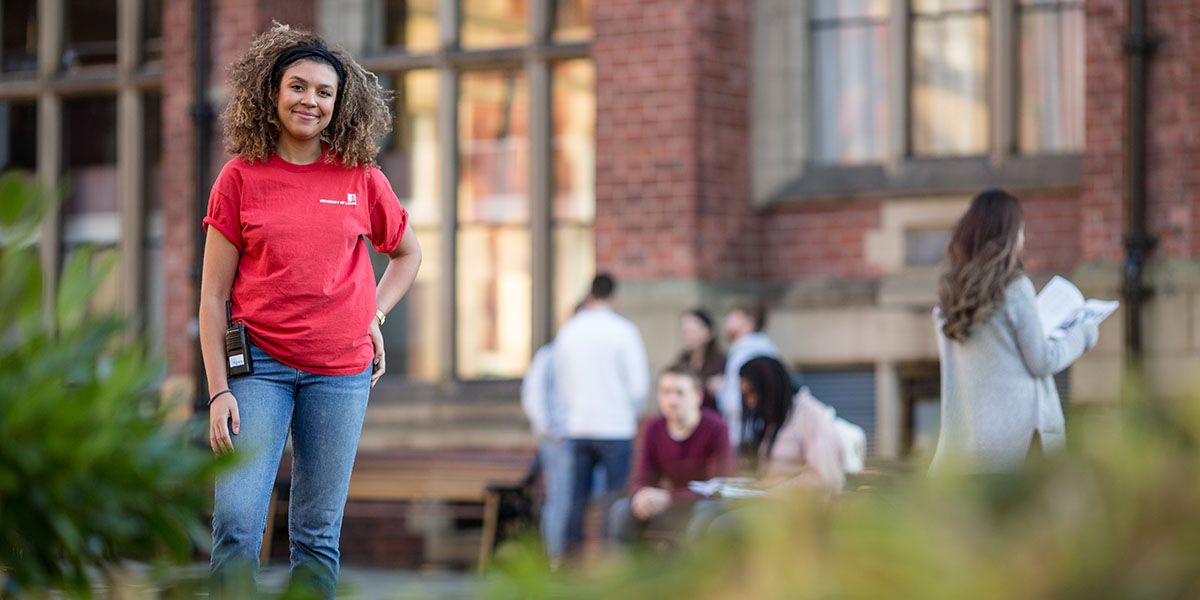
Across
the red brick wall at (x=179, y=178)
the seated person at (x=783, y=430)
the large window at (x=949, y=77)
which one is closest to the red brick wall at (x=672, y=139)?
the large window at (x=949, y=77)

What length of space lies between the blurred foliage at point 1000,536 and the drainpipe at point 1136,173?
913cm

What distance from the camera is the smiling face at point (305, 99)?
4.63 metres

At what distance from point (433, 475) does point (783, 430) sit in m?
4.21

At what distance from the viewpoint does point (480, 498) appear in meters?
12.0

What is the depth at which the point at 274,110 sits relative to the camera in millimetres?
4648

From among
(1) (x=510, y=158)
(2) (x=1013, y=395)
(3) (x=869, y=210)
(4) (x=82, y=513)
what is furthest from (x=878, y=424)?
(4) (x=82, y=513)

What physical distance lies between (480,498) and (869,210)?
9.95 feet

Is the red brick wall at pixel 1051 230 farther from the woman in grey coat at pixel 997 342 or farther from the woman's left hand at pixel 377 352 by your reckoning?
the woman's left hand at pixel 377 352

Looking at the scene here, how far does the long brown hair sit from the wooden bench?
19.3 feet

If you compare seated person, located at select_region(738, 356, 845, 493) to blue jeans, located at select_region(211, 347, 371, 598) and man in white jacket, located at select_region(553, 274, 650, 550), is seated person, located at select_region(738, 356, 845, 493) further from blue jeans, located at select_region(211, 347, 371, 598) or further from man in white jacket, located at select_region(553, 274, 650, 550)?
blue jeans, located at select_region(211, 347, 371, 598)

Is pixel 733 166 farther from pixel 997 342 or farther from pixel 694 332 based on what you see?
pixel 997 342

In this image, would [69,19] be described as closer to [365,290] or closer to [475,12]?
[475,12]

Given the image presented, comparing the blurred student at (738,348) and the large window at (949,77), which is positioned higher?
the large window at (949,77)

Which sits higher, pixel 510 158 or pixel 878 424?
pixel 510 158
